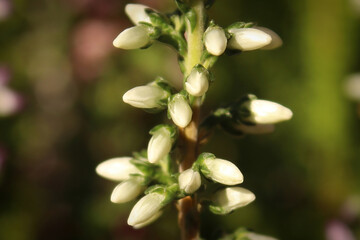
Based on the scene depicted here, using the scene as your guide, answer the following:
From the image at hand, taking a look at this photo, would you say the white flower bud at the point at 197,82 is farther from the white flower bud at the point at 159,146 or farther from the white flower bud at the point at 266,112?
the white flower bud at the point at 266,112

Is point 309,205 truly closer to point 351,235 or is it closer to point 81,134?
point 351,235

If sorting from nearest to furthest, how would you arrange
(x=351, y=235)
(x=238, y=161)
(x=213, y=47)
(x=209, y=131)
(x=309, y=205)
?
(x=213, y=47) → (x=209, y=131) → (x=351, y=235) → (x=309, y=205) → (x=238, y=161)

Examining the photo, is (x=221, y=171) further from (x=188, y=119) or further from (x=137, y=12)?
(x=137, y=12)

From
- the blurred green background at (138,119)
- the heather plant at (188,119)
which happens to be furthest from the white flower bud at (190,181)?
the blurred green background at (138,119)

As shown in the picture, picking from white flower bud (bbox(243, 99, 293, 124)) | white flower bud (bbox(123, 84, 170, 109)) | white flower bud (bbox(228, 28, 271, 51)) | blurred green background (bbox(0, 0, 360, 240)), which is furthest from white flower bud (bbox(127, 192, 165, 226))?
blurred green background (bbox(0, 0, 360, 240))

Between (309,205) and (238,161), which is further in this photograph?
(238,161)

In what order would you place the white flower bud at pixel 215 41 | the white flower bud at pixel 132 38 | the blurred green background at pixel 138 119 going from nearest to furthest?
the white flower bud at pixel 215 41 < the white flower bud at pixel 132 38 < the blurred green background at pixel 138 119

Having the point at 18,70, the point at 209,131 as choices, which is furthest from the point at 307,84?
the point at 209,131

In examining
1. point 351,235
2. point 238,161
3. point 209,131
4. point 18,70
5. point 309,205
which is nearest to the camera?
point 209,131
